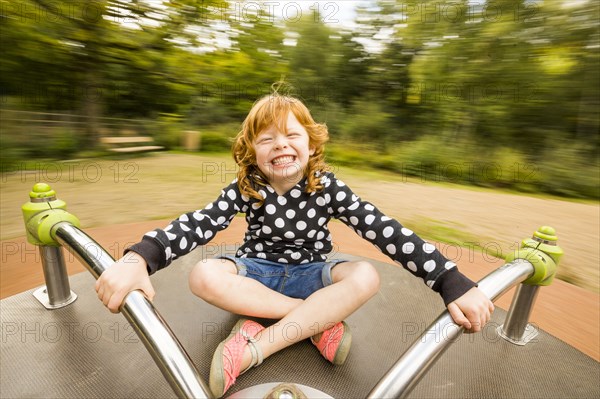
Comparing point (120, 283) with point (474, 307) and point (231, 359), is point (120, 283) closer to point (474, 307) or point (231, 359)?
point (231, 359)

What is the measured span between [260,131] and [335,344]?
0.54 m

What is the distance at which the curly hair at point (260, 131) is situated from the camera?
0.92 meters

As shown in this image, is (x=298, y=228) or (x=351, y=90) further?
(x=351, y=90)

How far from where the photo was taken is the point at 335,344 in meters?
0.76

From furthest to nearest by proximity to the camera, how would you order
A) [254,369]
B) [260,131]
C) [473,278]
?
[473,278], [260,131], [254,369]

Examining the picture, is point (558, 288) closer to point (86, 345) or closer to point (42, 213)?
point (86, 345)

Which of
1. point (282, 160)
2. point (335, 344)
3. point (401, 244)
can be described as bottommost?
point (335, 344)

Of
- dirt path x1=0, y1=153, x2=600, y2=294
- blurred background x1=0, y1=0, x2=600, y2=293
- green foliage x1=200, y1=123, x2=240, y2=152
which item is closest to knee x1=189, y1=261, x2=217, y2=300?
dirt path x1=0, y1=153, x2=600, y2=294

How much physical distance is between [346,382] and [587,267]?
2.32 meters

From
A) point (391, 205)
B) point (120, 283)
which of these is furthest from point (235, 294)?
point (391, 205)

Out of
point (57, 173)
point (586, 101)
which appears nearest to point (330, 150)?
point (586, 101)

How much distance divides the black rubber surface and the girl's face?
1.27 feet

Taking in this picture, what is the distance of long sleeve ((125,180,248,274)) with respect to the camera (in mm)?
679

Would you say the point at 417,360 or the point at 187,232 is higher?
the point at 187,232
